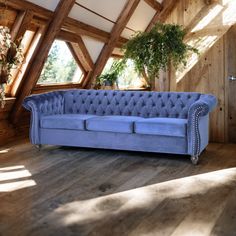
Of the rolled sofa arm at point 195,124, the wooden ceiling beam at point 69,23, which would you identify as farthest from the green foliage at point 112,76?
the rolled sofa arm at point 195,124

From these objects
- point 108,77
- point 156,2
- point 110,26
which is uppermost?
point 156,2

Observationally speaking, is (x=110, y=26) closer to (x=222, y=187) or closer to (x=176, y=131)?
(x=176, y=131)

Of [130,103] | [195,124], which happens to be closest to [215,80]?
[130,103]

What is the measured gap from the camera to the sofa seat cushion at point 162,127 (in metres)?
4.17

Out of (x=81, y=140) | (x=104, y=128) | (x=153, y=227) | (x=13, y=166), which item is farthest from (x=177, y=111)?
(x=153, y=227)

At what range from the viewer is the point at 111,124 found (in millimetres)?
4543

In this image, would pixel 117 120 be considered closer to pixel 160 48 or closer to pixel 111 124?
pixel 111 124

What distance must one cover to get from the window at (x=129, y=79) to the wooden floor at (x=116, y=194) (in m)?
2.64

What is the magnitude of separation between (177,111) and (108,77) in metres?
1.91

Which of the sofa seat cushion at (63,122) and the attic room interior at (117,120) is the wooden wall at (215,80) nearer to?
the attic room interior at (117,120)

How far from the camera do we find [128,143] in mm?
4496

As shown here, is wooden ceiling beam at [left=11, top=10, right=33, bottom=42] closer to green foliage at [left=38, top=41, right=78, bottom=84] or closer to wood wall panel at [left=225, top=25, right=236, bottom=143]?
green foliage at [left=38, top=41, right=78, bottom=84]

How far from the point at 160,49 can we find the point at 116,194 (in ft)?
10.6

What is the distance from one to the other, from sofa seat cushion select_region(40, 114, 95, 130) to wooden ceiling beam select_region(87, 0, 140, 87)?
1.91 meters
